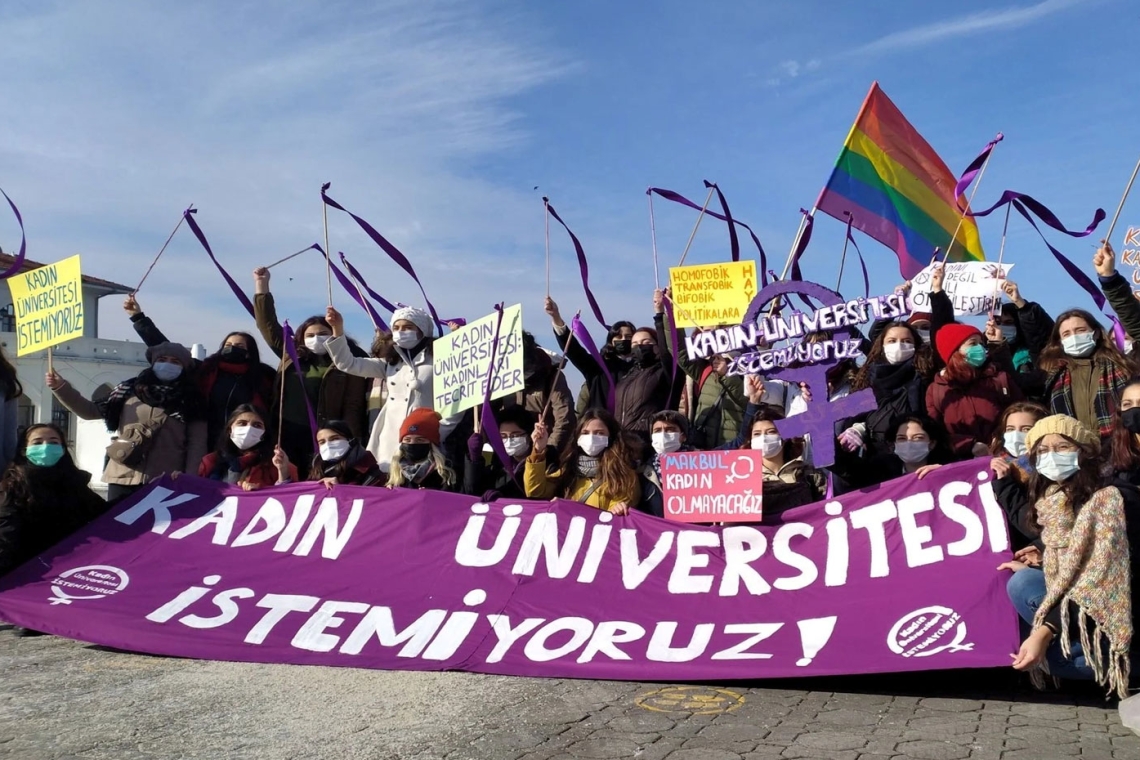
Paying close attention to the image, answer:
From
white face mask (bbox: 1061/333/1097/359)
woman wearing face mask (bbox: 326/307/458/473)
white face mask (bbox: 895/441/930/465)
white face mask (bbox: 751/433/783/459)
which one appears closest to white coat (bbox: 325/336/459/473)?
woman wearing face mask (bbox: 326/307/458/473)

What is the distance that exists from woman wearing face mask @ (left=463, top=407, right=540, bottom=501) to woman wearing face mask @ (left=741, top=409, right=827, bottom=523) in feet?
Answer: 4.50

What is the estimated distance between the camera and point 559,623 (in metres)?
5.59

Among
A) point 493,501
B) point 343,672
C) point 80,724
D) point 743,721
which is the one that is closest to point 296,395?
point 493,501

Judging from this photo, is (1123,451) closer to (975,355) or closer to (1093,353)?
(1093,353)

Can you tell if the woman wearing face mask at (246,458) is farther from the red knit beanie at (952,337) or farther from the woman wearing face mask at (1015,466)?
the woman wearing face mask at (1015,466)

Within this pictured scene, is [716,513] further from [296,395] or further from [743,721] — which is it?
[296,395]

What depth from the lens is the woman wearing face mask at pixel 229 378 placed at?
8.19 metres

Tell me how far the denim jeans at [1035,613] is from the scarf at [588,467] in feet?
8.53

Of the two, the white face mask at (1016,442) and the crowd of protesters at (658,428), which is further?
the white face mask at (1016,442)

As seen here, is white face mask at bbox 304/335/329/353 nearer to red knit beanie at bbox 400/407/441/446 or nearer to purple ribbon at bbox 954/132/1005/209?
red knit beanie at bbox 400/407/441/446

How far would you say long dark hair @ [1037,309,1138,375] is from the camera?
252 inches

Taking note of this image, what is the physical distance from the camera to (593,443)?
6.70m

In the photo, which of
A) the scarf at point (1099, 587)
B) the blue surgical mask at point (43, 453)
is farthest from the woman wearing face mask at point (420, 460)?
the scarf at point (1099, 587)

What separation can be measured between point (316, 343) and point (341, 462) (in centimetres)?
142
